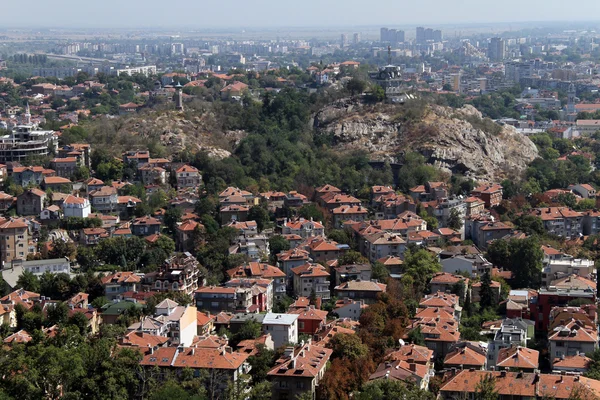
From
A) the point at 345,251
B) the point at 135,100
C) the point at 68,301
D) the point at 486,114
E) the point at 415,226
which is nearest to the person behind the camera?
the point at 68,301

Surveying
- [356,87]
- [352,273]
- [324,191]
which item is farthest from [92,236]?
[356,87]

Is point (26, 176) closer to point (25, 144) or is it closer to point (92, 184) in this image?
point (92, 184)

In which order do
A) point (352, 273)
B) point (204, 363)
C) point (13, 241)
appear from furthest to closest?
point (13, 241)
point (352, 273)
point (204, 363)

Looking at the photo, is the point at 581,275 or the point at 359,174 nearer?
the point at 581,275

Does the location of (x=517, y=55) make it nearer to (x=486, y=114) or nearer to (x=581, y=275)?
(x=486, y=114)

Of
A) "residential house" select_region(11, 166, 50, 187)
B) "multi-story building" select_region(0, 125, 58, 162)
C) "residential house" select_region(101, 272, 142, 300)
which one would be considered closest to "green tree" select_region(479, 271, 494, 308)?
"residential house" select_region(101, 272, 142, 300)

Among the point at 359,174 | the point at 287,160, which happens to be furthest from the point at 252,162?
the point at 359,174
